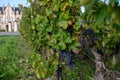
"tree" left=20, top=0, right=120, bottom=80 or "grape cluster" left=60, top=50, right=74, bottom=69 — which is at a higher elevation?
"tree" left=20, top=0, right=120, bottom=80

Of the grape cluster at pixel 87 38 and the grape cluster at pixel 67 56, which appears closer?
the grape cluster at pixel 87 38

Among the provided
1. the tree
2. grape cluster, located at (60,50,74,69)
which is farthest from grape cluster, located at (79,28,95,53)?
grape cluster, located at (60,50,74,69)

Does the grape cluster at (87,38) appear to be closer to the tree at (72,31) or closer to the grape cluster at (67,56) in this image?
the tree at (72,31)

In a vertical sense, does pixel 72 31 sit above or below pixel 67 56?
above

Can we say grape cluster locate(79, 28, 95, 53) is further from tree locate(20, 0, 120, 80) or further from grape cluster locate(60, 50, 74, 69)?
grape cluster locate(60, 50, 74, 69)

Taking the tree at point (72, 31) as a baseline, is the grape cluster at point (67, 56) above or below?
below

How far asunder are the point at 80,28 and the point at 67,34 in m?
0.18

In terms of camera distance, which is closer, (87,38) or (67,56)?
(87,38)

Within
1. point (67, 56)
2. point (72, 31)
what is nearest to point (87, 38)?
point (72, 31)

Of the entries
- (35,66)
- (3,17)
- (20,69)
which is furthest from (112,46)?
(3,17)

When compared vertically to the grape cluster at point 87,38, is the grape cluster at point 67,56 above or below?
below

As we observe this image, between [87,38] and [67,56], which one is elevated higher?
[87,38]

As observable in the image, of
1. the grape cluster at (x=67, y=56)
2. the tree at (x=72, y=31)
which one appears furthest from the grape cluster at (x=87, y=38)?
the grape cluster at (x=67, y=56)

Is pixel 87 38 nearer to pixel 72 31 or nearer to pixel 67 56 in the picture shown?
pixel 72 31
